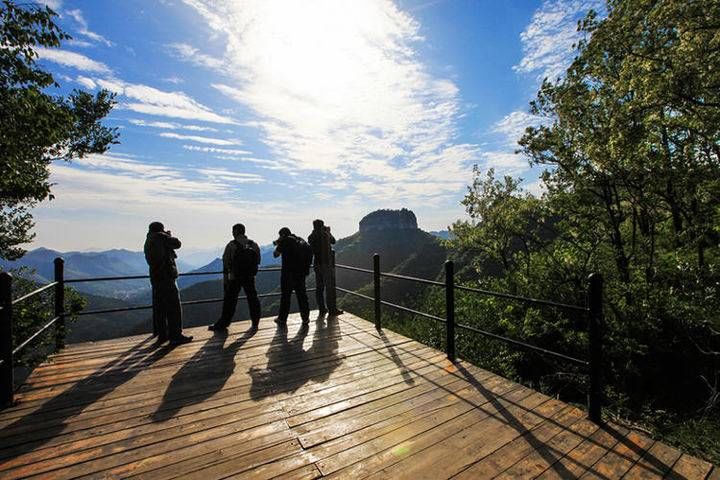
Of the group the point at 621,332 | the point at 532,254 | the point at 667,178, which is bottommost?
the point at 621,332

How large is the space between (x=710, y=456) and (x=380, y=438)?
144 inches

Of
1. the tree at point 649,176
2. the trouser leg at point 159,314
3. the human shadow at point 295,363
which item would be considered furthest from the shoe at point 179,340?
the tree at point 649,176

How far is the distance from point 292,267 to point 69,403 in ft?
13.1

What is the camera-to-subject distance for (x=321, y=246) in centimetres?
789

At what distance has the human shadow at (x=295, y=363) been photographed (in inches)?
171

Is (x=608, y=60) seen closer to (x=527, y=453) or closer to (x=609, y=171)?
(x=609, y=171)

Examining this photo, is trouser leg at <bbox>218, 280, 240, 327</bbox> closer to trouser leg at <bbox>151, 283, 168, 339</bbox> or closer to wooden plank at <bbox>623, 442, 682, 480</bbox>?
trouser leg at <bbox>151, 283, 168, 339</bbox>

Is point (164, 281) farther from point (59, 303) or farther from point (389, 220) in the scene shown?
point (389, 220)

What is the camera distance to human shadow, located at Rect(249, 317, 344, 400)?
14.3 ft

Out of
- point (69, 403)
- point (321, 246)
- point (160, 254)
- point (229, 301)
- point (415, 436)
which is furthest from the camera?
point (321, 246)

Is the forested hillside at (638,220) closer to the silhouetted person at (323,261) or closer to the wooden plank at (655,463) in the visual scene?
the wooden plank at (655,463)

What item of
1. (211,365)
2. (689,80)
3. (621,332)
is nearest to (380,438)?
(211,365)

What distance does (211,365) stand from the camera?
5062mm

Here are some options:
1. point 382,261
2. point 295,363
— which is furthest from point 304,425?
point 382,261
